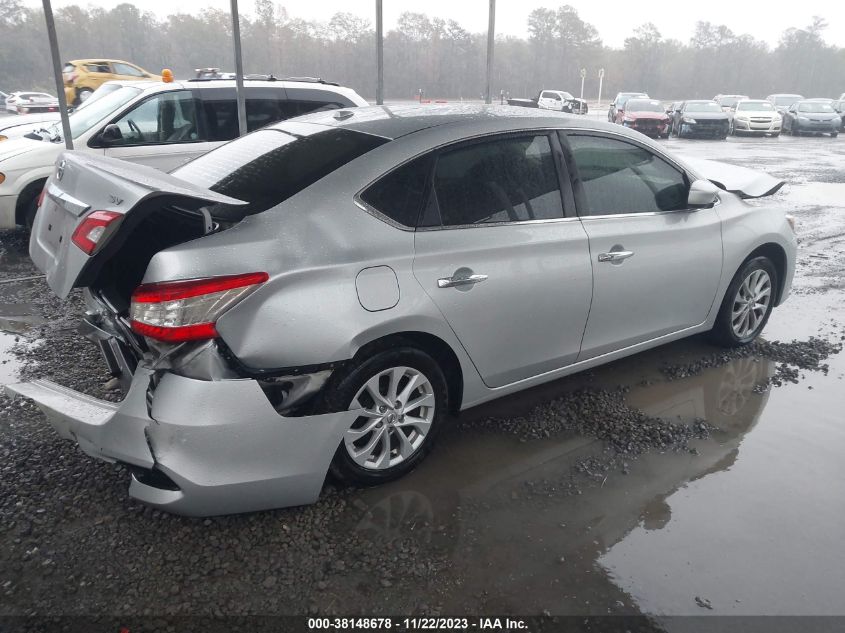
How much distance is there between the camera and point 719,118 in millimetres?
24359

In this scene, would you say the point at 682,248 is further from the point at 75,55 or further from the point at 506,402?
the point at 75,55

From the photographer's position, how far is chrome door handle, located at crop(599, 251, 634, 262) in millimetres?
3477

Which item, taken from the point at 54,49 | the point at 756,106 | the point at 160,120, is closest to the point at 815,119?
the point at 756,106

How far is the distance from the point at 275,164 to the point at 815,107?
30519 mm

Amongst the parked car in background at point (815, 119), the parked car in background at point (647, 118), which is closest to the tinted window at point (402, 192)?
the parked car in background at point (647, 118)

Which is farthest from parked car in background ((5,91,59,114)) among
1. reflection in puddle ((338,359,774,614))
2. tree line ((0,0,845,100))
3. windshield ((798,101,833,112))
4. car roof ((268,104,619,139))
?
windshield ((798,101,833,112))

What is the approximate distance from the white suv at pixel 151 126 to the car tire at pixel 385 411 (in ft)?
16.9

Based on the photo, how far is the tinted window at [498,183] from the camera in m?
3.02

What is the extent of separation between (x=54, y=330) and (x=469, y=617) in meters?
4.12

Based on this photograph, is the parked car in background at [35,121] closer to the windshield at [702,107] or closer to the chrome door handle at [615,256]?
the chrome door handle at [615,256]

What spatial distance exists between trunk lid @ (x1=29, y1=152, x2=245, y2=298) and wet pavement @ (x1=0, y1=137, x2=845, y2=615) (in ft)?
3.36

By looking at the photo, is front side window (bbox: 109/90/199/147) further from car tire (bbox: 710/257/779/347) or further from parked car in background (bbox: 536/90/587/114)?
parked car in background (bbox: 536/90/587/114)

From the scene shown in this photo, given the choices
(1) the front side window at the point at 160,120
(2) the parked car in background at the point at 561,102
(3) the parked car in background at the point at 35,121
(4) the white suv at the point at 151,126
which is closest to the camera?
(4) the white suv at the point at 151,126

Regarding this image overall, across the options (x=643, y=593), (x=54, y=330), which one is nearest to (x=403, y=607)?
(x=643, y=593)
